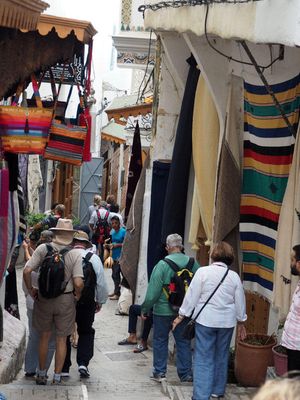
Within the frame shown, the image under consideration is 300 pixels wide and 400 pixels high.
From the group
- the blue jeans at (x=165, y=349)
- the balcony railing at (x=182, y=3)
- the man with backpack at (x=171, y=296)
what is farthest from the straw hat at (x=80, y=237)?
the balcony railing at (x=182, y=3)

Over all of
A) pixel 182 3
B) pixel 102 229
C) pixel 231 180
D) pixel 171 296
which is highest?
pixel 182 3

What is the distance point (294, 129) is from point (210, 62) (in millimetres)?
1808

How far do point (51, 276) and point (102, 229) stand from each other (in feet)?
31.9

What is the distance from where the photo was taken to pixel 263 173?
8141 mm

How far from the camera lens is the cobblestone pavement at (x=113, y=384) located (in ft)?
25.2

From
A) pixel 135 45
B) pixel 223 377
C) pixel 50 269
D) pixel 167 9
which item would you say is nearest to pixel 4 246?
pixel 50 269

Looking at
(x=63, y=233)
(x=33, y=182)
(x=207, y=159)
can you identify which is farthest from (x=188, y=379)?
(x=33, y=182)

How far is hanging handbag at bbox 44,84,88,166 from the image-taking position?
8.73 meters

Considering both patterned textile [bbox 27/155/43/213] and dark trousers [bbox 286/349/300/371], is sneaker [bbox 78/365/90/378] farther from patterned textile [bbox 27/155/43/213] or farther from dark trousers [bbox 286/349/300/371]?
patterned textile [bbox 27/155/43/213]

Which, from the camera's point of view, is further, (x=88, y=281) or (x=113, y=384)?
(x=113, y=384)

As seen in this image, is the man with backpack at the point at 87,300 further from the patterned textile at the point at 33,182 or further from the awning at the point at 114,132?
the awning at the point at 114,132

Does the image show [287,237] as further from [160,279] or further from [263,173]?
[160,279]

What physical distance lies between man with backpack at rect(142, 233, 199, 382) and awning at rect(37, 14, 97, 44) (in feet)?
7.07

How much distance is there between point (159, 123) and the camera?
1080 cm
